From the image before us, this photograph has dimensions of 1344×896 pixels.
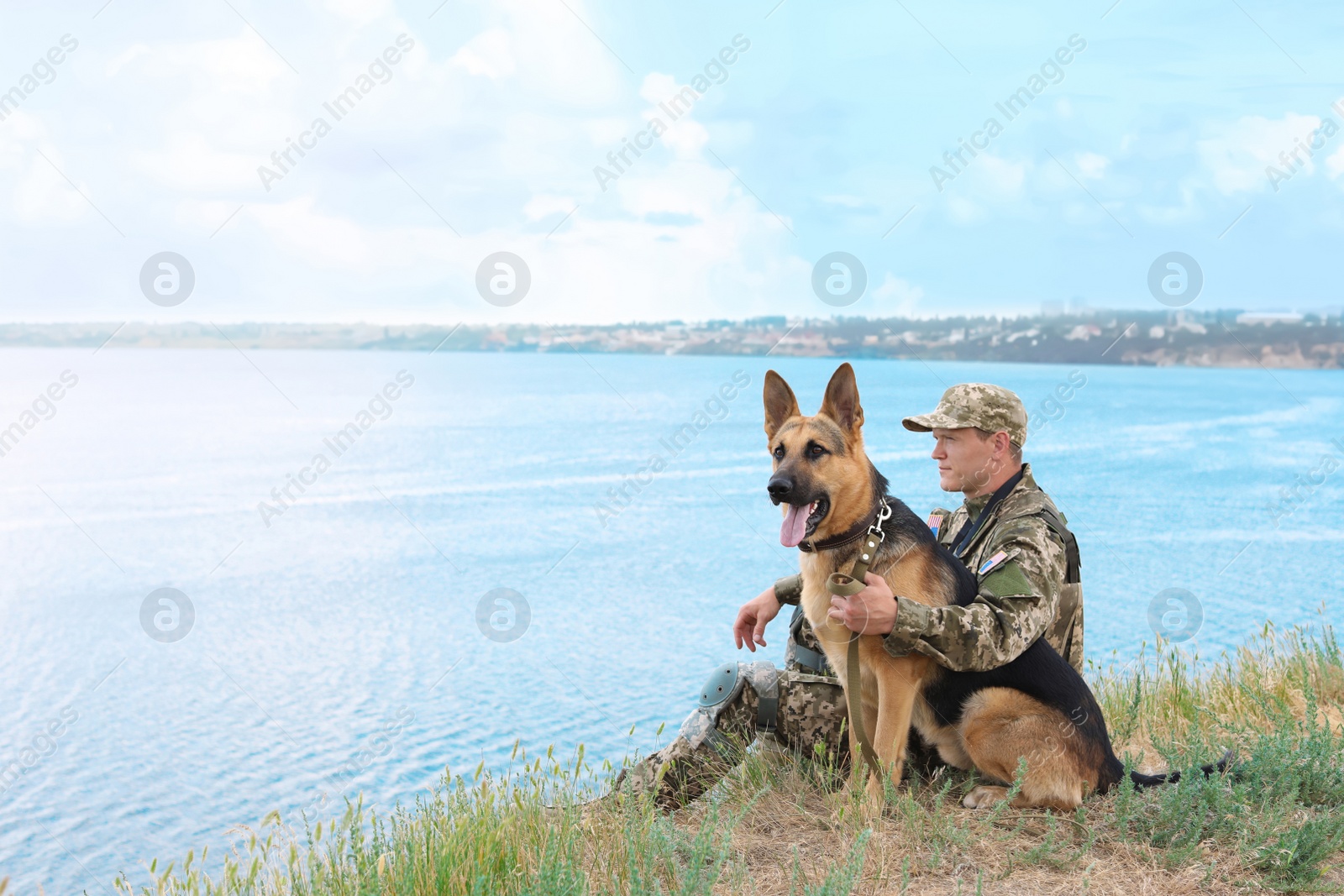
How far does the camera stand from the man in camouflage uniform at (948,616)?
3.40 metres

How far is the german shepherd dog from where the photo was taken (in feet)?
11.8

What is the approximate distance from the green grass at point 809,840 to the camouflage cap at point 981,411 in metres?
1.55

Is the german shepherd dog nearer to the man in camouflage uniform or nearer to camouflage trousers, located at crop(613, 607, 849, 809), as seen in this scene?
the man in camouflage uniform

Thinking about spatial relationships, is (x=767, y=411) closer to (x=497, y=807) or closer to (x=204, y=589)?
(x=497, y=807)

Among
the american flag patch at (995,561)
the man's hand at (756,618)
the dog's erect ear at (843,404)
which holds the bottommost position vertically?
the man's hand at (756,618)

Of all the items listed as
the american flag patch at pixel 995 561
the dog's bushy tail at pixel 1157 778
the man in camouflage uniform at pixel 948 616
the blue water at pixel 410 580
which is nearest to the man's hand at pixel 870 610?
the man in camouflage uniform at pixel 948 616

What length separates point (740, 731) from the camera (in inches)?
177

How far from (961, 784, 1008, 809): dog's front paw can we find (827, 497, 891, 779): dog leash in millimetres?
462

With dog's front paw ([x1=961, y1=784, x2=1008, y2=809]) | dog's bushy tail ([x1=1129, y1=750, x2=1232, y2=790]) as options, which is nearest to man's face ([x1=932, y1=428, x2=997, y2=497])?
dog's front paw ([x1=961, y1=784, x2=1008, y2=809])

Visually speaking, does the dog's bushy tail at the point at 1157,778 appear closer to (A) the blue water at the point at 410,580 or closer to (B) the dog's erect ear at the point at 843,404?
(B) the dog's erect ear at the point at 843,404

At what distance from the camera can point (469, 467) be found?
119 ft

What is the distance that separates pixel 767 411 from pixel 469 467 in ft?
109

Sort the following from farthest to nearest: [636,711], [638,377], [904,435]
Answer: [638,377] → [904,435] → [636,711]

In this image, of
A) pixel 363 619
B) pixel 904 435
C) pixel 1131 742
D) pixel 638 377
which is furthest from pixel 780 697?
pixel 638 377
